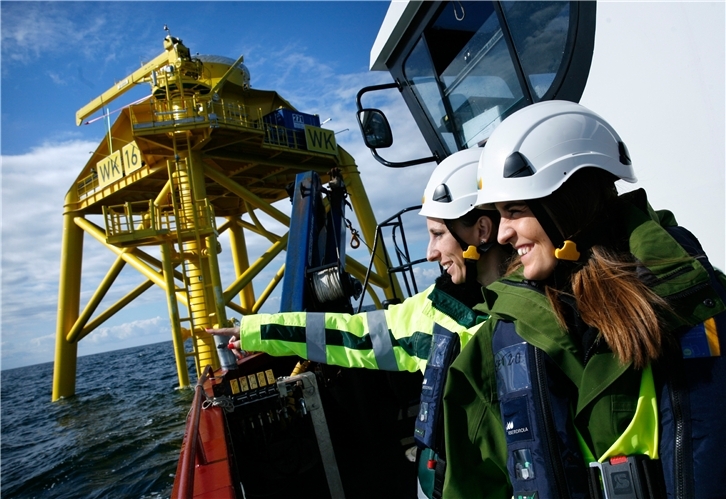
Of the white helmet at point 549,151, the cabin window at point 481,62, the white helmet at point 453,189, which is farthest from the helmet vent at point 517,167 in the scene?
the cabin window at point 481,62

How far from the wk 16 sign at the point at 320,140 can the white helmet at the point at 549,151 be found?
550 inches

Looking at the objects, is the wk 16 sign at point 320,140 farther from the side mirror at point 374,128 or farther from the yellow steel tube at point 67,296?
the side mirror at point 374,128

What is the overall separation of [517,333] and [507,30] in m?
2.06

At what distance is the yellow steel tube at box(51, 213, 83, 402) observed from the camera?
51.9 feet

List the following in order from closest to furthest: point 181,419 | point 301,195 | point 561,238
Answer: point 561,238
point 301,195
point 181,419

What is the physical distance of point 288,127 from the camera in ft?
49.3

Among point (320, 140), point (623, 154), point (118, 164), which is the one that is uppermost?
point (320, 140)

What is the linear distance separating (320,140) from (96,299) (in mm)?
8738

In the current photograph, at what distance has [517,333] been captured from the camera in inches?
48.8

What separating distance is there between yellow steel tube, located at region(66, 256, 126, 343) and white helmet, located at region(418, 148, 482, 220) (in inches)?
601

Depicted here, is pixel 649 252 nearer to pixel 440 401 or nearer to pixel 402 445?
pixel 440 401

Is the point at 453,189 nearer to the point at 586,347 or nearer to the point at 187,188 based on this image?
the point at 586,347

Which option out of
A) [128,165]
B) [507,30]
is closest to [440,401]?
[507,30]

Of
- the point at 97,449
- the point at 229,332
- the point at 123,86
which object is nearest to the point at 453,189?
the point at 229,332
